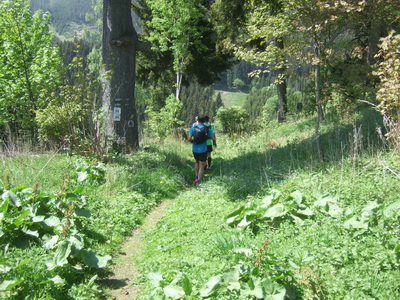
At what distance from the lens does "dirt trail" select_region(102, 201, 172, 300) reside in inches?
156

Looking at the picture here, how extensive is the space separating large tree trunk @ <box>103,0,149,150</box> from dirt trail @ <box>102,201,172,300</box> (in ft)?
Result: 16.4

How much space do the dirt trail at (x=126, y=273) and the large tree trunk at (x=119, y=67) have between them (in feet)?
16.4

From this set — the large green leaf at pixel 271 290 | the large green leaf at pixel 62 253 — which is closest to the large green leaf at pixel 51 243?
the large green leaf at pixel 62 253

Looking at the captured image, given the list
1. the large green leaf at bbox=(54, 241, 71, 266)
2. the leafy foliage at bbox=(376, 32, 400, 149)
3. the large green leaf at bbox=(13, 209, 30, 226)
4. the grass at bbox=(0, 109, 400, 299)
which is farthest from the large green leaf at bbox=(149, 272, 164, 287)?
the leafy foliage at bbox=(376, 32, 400, 149)

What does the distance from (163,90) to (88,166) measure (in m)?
21.2

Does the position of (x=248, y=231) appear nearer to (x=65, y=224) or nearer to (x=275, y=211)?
(x=275, y=211)

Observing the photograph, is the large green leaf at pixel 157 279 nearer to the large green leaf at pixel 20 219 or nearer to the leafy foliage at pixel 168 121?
the large green leaf at pixel 20 219

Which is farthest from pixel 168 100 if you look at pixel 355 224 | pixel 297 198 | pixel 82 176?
pixel 355 224

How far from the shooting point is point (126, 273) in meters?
4.47

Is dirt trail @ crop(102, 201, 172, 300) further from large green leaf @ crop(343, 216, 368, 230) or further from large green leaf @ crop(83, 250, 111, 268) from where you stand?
large green leaf @ crop(343, 216, 368, 230)

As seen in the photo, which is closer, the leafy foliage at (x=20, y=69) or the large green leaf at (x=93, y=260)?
the large green leaf at (x=93, y=260)

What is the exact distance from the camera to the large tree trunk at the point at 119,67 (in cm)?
1034

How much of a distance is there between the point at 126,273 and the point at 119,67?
7383 mm

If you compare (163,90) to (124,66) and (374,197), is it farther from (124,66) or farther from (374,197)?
(374,197)
